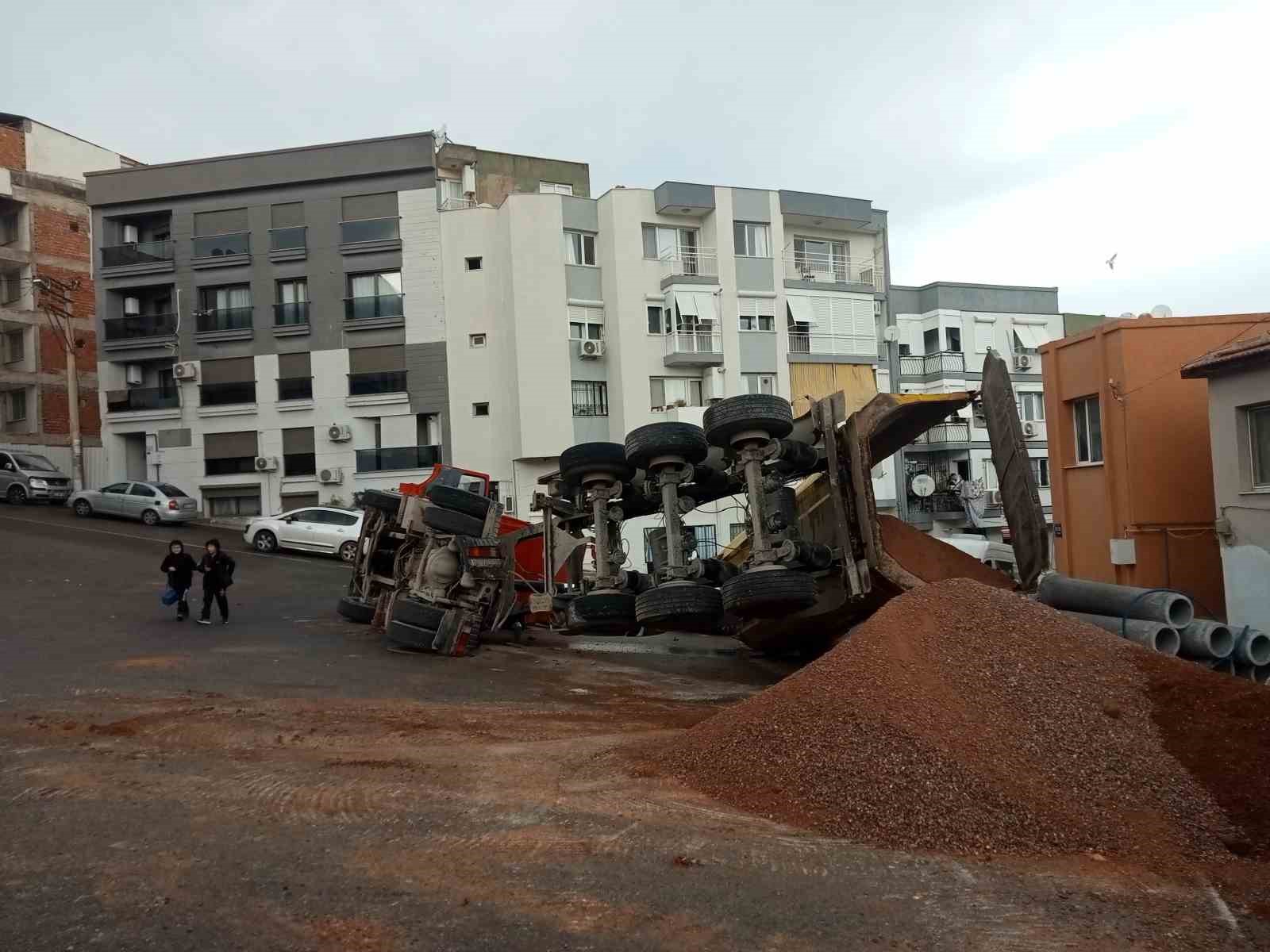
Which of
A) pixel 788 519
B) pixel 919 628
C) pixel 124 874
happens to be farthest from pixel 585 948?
pixel 788 519

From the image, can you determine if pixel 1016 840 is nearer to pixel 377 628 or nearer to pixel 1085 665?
pixel 1085 665

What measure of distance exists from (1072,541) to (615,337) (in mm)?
24129

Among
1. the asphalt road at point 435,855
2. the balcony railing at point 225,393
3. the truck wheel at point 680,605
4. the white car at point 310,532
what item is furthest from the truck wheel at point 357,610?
the balcony railing at point 225,393

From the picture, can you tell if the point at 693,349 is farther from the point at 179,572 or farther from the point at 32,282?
the point at 32,282

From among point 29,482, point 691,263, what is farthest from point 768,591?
point 29,482

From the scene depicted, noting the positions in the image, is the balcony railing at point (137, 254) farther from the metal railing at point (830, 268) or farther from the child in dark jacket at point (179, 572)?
the child in dark jacket at point (179, 572)

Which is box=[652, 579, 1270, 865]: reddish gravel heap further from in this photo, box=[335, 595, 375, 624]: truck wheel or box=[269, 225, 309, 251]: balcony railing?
box=[269, 225, 309, 251]: balcony railing

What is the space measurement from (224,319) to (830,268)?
80.7 feet

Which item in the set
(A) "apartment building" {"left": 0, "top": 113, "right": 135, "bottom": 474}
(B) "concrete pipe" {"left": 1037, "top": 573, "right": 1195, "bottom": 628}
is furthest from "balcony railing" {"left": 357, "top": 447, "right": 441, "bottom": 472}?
(B) "concrete pipe" {"left": 1037, "top": 573, "right": 1195, "bottom": 628}

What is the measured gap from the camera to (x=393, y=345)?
3944 centimetres

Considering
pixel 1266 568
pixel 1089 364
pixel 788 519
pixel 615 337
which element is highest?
pixel 615 337

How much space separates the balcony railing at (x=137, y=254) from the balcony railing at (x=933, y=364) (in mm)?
31200

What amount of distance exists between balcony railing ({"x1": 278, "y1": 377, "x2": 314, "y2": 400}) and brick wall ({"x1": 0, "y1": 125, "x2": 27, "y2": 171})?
1678 centimetres

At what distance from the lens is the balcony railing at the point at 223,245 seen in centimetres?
4053
